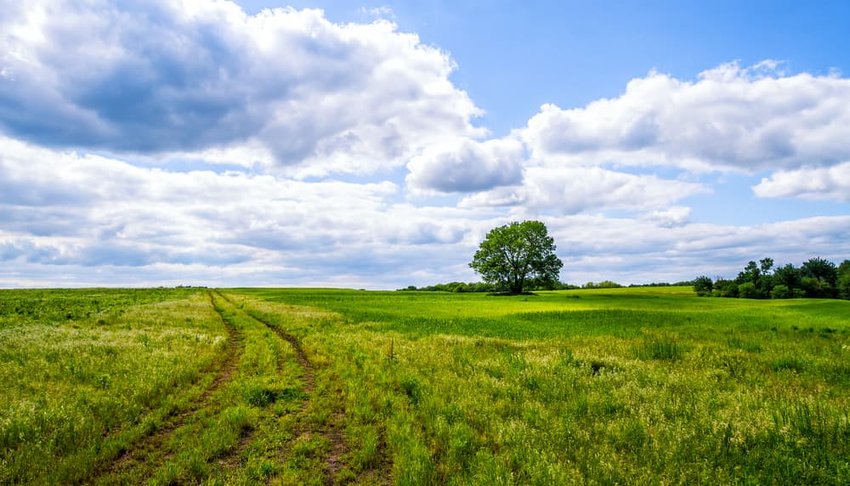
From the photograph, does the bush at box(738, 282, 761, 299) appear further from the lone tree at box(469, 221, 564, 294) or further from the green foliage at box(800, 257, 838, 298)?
the lone tree at box(469, 221, 564, 294)

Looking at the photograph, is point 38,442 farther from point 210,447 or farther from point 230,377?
point 230,377

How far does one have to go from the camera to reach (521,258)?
96625 millimetres

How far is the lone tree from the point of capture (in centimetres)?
9619

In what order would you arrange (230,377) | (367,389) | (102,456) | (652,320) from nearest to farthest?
(102,456) < (367,389) < (230,377) < (652,320)

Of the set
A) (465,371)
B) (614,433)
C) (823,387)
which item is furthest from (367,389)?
(823,387)

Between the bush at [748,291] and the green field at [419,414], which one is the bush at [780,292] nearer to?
the bush at [748,291]

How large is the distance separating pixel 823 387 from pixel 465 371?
432 inches

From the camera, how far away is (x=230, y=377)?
1461cm

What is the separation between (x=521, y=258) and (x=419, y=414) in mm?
89098

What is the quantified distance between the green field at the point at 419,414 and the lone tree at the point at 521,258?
76.6 metres

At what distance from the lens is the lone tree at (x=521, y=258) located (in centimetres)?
9619

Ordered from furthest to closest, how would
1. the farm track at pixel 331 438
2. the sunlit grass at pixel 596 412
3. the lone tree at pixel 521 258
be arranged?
the lone tree at pixel 521 258
the farm track at pixel 331 438
the sunlit grass at pixel 596 412

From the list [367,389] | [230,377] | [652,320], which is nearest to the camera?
[367,389]

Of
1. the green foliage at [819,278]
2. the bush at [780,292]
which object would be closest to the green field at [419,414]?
the bush at [780,292]
